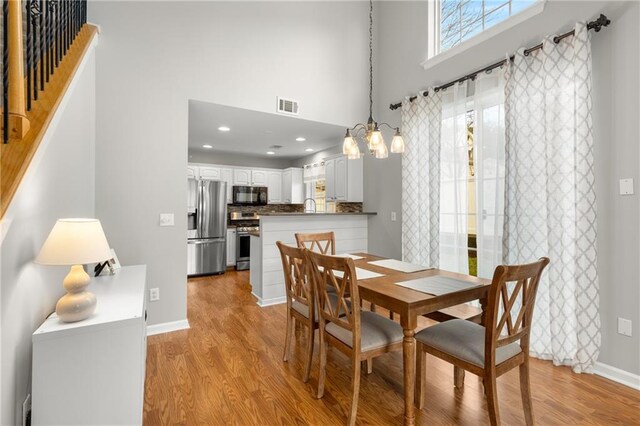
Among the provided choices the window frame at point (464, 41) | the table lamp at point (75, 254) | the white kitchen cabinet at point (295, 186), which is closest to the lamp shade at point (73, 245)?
the table lamp at point (75, 254)

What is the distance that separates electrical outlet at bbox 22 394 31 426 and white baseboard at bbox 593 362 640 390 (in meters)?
3.46

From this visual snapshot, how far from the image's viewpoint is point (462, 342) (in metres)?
1.63

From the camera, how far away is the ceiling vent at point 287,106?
3703mm

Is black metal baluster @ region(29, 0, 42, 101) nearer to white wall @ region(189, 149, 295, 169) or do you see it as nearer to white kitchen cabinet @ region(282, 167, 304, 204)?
white wall @ region(189, 149, 295, 169)

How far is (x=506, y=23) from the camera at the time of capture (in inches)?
109

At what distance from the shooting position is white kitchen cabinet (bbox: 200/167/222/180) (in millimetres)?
6180

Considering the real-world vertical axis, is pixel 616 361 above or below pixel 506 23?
below

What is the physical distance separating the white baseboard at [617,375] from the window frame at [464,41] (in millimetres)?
2834

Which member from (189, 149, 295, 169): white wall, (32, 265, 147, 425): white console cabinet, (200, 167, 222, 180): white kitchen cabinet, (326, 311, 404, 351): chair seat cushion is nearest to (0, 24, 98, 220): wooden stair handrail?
(32, 265, 147, 425): white console cabinet

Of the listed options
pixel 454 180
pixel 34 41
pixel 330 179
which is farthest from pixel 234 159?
pixel 34 41

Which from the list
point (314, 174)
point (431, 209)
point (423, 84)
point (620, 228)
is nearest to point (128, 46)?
point (423, 84)

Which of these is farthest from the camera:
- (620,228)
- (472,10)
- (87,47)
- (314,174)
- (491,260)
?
(314,174)

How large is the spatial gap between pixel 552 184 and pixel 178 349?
11.1 feet

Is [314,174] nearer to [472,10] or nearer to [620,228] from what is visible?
[472,10]
